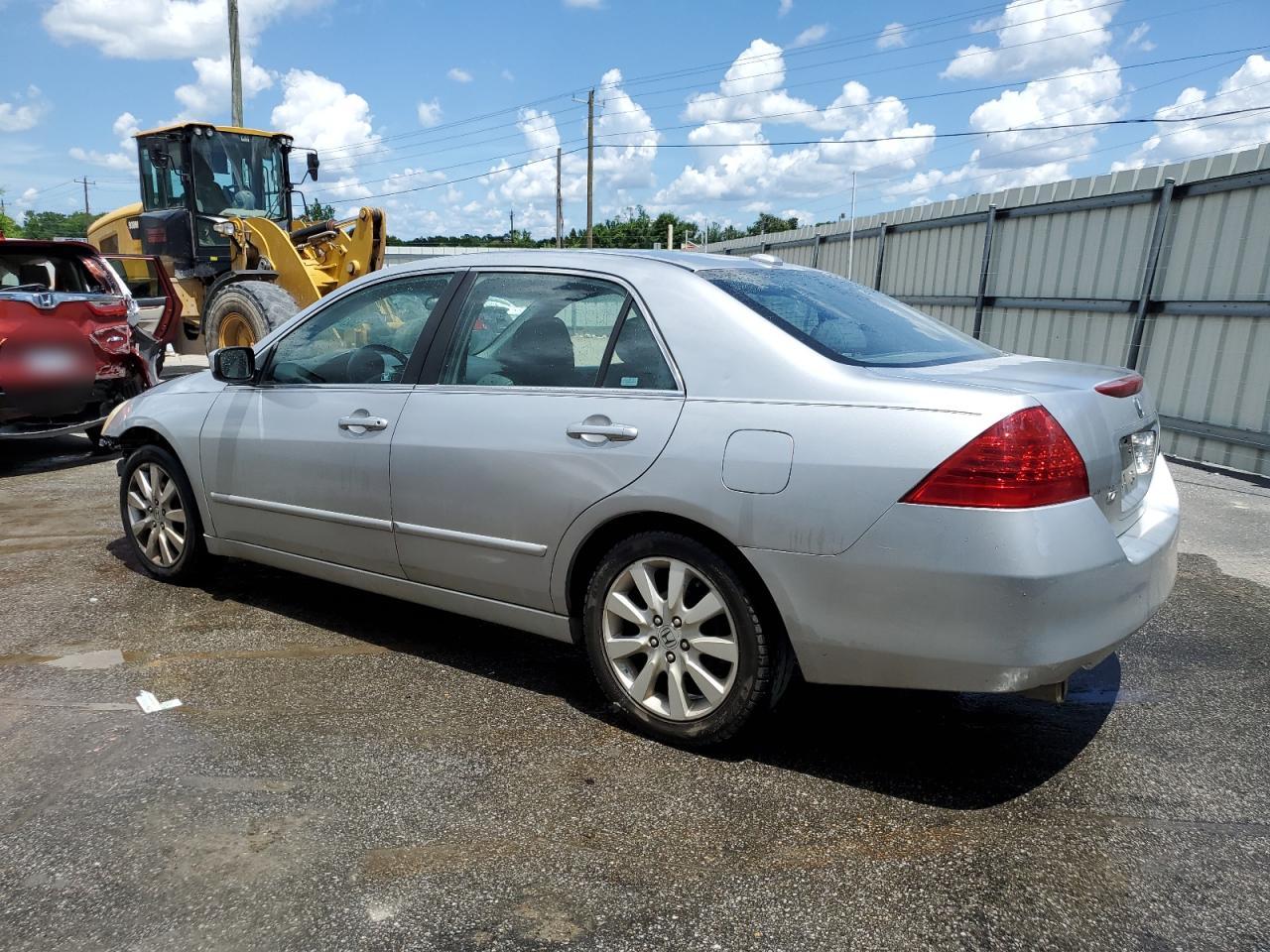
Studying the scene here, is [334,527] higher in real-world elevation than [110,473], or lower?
higher

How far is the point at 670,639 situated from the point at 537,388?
1034 millimetres

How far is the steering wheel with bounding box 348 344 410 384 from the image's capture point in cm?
395

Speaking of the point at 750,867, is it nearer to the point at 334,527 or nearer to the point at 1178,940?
the point at 1178,940

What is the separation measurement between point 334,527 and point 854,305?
231 cm

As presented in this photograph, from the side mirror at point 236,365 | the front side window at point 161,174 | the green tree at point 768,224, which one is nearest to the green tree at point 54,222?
the green tree at point 768,224

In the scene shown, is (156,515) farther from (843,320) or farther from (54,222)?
(54,222)

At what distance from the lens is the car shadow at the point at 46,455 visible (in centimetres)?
809

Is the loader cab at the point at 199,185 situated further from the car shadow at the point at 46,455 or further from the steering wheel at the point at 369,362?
the steering wheel at the point at 369,362

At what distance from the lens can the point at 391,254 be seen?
88.3 ft

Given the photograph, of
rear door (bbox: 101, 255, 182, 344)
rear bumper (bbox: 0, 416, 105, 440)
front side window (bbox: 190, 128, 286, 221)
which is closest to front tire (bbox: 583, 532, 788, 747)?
rear bumper (bbox: 0, 416, 105, 440)

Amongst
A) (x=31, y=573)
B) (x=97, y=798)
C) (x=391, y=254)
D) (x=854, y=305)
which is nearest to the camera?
(x=97, y=798)

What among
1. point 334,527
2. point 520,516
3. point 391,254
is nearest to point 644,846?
point 520,516

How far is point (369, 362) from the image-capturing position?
13.3 ft

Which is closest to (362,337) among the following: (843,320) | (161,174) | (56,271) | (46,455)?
(843,320)
